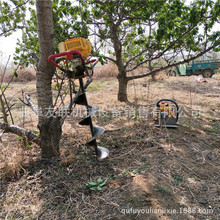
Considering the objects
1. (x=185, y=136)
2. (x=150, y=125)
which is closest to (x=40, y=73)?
(x=150, y=125)

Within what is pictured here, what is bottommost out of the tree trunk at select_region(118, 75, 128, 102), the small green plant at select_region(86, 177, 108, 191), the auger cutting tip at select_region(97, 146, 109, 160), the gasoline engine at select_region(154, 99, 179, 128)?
the small green plant at select_region(86, 177, 108, 191)

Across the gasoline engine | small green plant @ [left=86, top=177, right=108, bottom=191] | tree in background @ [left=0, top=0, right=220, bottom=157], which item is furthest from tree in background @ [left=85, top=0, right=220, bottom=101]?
small green plant @ [left=86, top=177, right=108, bottom=191]

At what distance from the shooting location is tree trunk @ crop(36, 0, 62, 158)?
189 cm

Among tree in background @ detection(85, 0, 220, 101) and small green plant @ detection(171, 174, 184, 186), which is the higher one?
tree in background @ detection(85, 0, 220, 101)

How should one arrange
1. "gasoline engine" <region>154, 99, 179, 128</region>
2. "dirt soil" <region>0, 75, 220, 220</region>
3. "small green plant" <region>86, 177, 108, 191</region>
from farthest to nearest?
"gasoline engine" <region>154, 99, 179, 128</region> < "small green plant" <region>86, 177, 108, 191</region> < "dirt soil" <region>0, 75, 220, 220</region>

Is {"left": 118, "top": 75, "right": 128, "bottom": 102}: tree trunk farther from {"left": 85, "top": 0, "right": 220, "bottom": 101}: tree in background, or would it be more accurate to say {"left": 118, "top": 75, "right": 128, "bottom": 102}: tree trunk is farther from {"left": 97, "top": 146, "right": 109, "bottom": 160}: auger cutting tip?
{"left": 97, "top": 146, "right": 109, "bottom": 160}: auger cutting tip

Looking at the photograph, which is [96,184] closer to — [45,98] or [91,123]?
[91,123]

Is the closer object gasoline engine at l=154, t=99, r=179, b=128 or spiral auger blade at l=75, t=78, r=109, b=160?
spiral auger blade at l=75, t=78, r=109, b=160

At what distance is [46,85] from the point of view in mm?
2041

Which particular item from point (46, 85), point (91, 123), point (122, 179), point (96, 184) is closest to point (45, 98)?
point (46, 85)

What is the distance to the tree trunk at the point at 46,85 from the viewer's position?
1.89 metres

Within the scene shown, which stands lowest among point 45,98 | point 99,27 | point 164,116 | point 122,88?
point 164,116

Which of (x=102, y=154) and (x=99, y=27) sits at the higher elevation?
(x=99, y=27)

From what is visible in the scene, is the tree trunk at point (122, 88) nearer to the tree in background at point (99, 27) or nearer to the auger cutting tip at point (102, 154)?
the tree in background at point (99, 27)
